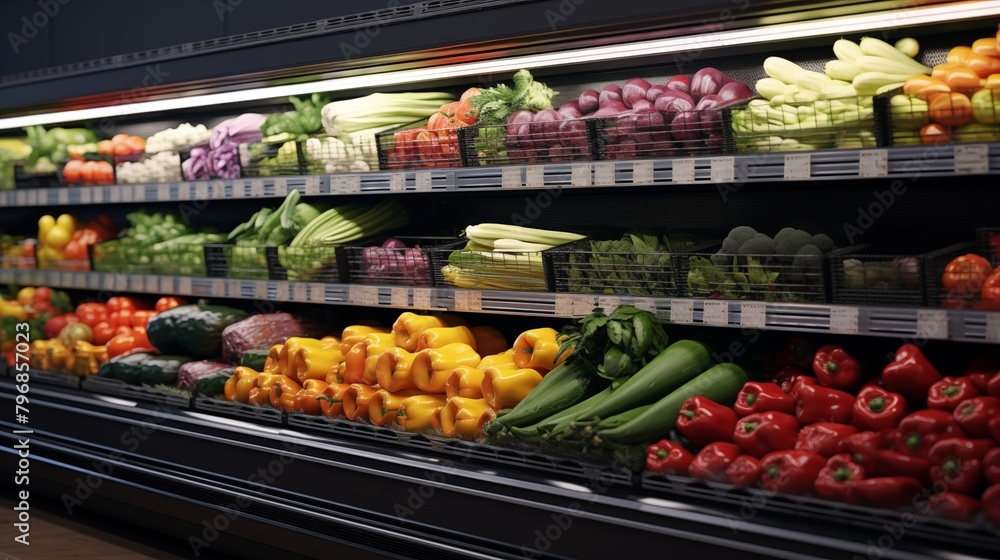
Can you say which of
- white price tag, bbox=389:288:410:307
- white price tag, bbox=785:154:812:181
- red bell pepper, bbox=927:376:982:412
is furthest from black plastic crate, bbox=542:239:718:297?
red bell pepper, bbox=927:376:982:412

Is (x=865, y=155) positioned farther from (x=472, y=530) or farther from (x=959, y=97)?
(x=472, y=530)

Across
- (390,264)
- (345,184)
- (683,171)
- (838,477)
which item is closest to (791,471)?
(838,477)

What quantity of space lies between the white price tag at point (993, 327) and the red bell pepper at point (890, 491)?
15.0 inches

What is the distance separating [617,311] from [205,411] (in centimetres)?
186

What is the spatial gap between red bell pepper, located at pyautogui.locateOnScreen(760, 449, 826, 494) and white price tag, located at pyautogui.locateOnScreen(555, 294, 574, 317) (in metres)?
0.82

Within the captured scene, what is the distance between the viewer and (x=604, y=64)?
3.46m

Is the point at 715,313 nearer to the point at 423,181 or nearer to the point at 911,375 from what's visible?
the point at 911,375

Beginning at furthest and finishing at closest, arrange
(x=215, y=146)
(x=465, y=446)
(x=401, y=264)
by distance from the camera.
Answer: (x=215, y=146), (x=401, y=264), (x=465, y=446)

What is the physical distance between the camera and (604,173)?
2820mm

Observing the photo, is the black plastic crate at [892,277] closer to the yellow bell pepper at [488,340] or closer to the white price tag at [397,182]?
the yellow bell pepper at [488,340]

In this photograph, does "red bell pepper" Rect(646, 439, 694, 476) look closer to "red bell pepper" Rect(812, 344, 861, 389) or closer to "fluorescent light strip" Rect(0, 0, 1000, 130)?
"red bell pepper" Rect(812, 344, 861, 389)

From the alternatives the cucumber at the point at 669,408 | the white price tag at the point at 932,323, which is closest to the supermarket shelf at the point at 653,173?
the white price tag at the point at 932,323

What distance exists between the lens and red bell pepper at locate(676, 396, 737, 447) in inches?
97.5

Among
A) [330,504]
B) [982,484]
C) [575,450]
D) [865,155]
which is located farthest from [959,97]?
[330,504]
